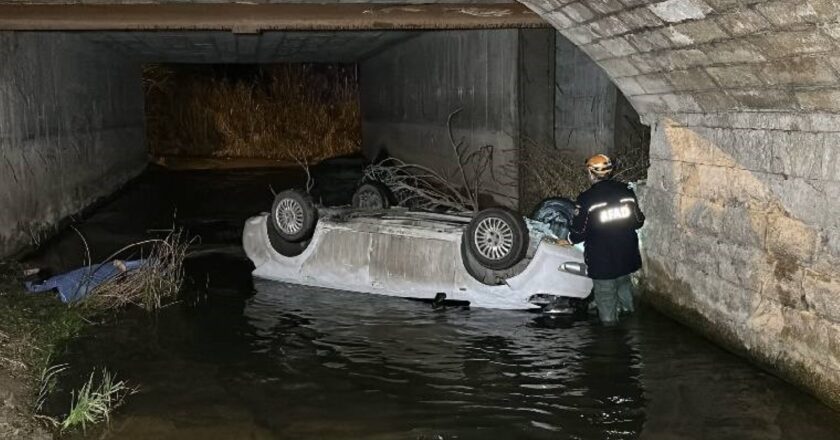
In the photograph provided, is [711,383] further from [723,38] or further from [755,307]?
[723,38]

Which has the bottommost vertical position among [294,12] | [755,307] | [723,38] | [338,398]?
[338,398]

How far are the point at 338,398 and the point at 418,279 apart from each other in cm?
287

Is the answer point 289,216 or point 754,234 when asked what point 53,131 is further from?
point 754,234

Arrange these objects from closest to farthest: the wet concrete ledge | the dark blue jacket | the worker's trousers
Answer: the dark blue jacket → the worker's trousers → the wet concrete ledge

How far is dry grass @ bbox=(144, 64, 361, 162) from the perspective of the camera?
30844 millimetres

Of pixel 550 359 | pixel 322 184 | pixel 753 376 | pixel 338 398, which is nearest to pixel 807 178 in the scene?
pixel 753 376

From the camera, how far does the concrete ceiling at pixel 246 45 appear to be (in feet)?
56.1

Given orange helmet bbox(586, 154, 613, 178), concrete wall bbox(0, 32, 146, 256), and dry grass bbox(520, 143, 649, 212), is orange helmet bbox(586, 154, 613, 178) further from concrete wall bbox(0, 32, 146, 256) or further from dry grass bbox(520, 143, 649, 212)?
concrete wall bbox(0, 32, 146, 256)

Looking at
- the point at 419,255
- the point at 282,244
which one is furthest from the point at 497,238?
the point at 282,244

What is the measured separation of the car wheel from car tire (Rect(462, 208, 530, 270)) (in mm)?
2476

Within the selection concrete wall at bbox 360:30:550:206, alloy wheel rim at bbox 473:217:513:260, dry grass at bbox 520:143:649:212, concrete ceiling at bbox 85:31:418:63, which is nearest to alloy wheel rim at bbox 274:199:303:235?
alloy wheel rim at bbox 473:217:513:260

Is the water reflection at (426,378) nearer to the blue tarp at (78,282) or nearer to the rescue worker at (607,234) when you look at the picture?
the rescue worker at (607,234)

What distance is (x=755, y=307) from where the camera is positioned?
21.0ft

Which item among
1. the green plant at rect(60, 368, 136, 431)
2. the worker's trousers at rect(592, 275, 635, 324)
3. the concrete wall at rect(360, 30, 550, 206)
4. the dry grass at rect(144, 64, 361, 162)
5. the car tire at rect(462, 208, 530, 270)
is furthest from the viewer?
the dry grass at rect(144, 64, 361, 162)
